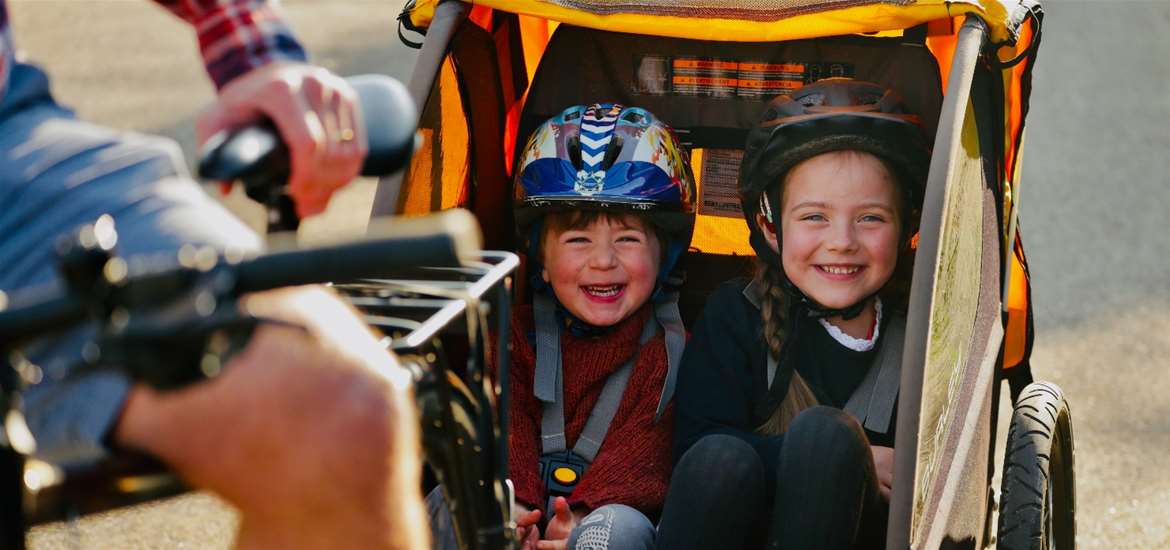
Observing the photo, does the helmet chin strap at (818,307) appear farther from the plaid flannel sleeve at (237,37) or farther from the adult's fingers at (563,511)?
the plaid flannel sleeve at (237,37)

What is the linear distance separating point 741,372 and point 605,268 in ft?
1.27

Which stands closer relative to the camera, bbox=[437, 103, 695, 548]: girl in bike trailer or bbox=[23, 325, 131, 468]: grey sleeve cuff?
bbox=[23, 325, 131, 468]: grey sleeve cuff

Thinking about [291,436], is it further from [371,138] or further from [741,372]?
[741,372]

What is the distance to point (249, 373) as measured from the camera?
1235mm

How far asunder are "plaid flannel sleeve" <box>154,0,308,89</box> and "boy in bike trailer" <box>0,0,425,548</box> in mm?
243

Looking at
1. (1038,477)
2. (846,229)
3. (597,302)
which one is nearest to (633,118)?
(597,302)

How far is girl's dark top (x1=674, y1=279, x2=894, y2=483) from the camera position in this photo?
2.98 metres

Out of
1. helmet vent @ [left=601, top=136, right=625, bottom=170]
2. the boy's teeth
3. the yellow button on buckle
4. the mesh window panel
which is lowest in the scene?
the yellow button on buckle

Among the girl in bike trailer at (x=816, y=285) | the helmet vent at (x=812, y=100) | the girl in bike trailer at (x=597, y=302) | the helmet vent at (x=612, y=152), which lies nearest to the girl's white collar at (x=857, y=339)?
the girl in bike trailer at (x=816, y=285)

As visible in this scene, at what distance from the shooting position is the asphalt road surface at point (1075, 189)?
12.9ft

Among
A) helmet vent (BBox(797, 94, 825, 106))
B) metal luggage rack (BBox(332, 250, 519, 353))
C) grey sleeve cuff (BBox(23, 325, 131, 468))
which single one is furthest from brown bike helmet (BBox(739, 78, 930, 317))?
grey sleeve cuff (BBox(23, 325, 131, 468))

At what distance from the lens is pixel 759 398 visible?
3064mm

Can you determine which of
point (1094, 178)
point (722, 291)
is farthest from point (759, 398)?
point (1094, 178)

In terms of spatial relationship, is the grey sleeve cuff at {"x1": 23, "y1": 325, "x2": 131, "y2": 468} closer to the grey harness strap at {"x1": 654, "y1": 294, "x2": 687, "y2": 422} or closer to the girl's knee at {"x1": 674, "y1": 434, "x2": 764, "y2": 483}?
the girl's knee at {"x1": 674, "y1": 434, "x2": 764, "y2": 483}
